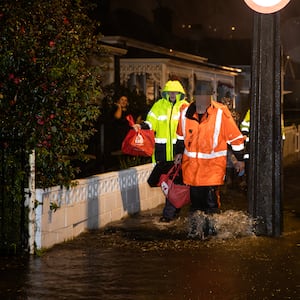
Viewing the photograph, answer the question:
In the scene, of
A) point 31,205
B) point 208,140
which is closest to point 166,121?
point 208,140

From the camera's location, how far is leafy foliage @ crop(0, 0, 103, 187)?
815 centimetres

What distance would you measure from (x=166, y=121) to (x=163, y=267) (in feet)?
11.8

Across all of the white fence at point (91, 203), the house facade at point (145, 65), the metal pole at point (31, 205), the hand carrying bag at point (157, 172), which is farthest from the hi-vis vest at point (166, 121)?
the house facade at point (145, 65)

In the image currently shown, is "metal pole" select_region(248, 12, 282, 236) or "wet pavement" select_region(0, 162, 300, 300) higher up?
"metal pole" select_region(248, 12, 282, 236)

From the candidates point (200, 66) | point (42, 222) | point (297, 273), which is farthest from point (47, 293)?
point (200, 66)

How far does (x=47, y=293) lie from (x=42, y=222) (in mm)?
1735

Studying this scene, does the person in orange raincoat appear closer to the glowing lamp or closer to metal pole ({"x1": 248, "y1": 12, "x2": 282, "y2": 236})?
metal pole ({"x1": 248, "y1": 12, "x2": 282, "y2": 236})

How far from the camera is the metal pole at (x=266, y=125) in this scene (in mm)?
9062

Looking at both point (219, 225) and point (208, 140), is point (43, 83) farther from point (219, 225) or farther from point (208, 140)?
point (219, 225)

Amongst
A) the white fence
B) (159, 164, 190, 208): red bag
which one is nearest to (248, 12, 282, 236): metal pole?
(159, 164, 190, 208): red bag

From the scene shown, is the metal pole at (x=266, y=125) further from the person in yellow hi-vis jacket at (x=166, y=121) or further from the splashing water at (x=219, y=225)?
the person in yellow hi-vis jacket at (x=166, y=121)

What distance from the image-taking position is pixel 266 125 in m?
9.10

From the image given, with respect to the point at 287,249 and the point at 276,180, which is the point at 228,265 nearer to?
the point at 287,249

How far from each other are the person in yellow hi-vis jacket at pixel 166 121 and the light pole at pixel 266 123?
173cm
